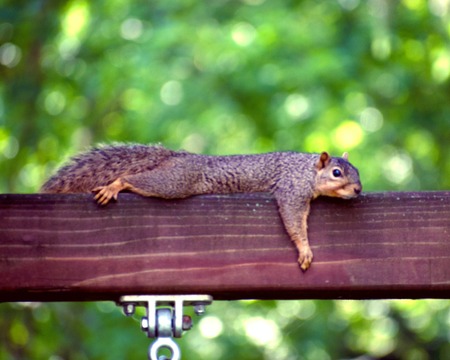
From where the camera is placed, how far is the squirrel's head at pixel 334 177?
8.95 feet

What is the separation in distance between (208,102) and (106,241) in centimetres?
495

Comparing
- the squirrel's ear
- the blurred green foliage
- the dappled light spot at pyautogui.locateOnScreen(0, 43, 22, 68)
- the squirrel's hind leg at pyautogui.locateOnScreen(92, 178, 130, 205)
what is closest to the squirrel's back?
the squirrel's hind leg at pyautogui.locateOnScreen(92, 178, 130, 205)

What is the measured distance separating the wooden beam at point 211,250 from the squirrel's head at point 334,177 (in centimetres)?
43

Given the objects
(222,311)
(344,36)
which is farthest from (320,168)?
(222,311)

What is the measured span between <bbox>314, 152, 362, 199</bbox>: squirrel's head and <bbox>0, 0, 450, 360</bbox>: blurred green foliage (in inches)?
123

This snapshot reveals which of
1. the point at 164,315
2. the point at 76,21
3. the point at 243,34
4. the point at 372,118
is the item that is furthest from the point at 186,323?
the point at 372,118

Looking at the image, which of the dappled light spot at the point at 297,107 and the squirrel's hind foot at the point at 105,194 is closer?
the squirrel's hind foot at the point at 105,194

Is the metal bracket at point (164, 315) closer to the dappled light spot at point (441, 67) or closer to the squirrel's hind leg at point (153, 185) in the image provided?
the squirrel's hind leg at point (153, 185)

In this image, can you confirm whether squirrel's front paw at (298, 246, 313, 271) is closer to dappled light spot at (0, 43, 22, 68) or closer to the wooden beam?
the wooden beam

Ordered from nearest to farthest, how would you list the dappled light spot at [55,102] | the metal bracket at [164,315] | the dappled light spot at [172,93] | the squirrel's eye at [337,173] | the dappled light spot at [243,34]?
the metal bracket at [164,315] < the squirrel's eye at [337,173] < the dappled light spot at [243,34] < the dappled light spot at [172,93] < the dappled light spot at [55,102]

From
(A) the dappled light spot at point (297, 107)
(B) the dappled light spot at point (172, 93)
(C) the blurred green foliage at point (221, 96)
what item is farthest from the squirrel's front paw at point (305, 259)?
(B) the dappled light spot at point (172, 93)

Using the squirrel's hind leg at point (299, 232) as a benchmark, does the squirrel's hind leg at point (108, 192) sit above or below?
above

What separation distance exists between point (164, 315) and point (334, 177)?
1199 millimetres

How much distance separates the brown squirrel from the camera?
2.21 meters
